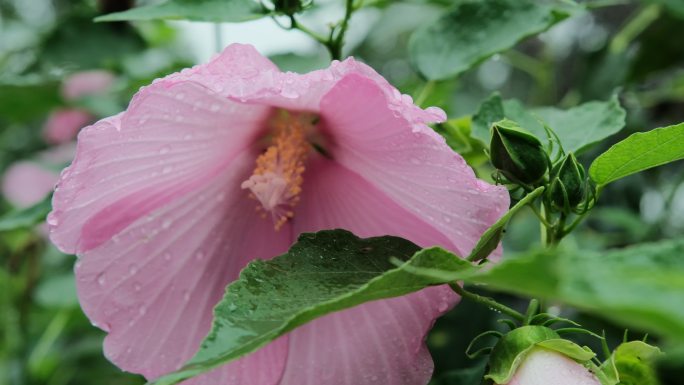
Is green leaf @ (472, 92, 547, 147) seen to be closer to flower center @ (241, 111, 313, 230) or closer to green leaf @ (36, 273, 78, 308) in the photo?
flower center @ (241, 111, 313, 230)

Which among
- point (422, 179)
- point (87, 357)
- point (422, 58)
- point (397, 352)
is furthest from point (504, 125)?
point (87, 357)

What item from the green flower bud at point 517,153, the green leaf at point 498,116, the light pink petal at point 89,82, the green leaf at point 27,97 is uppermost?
the green flower bud at point 517,153

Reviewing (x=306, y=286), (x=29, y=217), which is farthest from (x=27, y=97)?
(x=306, y=286)

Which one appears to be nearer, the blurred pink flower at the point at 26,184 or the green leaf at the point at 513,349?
the green leaf at the point at 513,349

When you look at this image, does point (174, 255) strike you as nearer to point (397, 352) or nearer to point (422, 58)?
point (397, 352)

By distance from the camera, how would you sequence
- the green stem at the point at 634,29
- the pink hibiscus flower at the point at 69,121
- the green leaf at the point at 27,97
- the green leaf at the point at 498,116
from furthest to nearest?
the pink hibiscus flower at the point at 69,121, the green stem at the point at 634,29, the green leaf at the point at 27,97, the green leaf at the point at 498,116

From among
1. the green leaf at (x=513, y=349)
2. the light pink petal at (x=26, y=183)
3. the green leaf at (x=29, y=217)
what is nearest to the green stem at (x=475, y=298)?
the green leaf at (x=513, y=349)

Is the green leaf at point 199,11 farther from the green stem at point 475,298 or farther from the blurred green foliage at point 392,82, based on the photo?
the green stem at point 475,298
